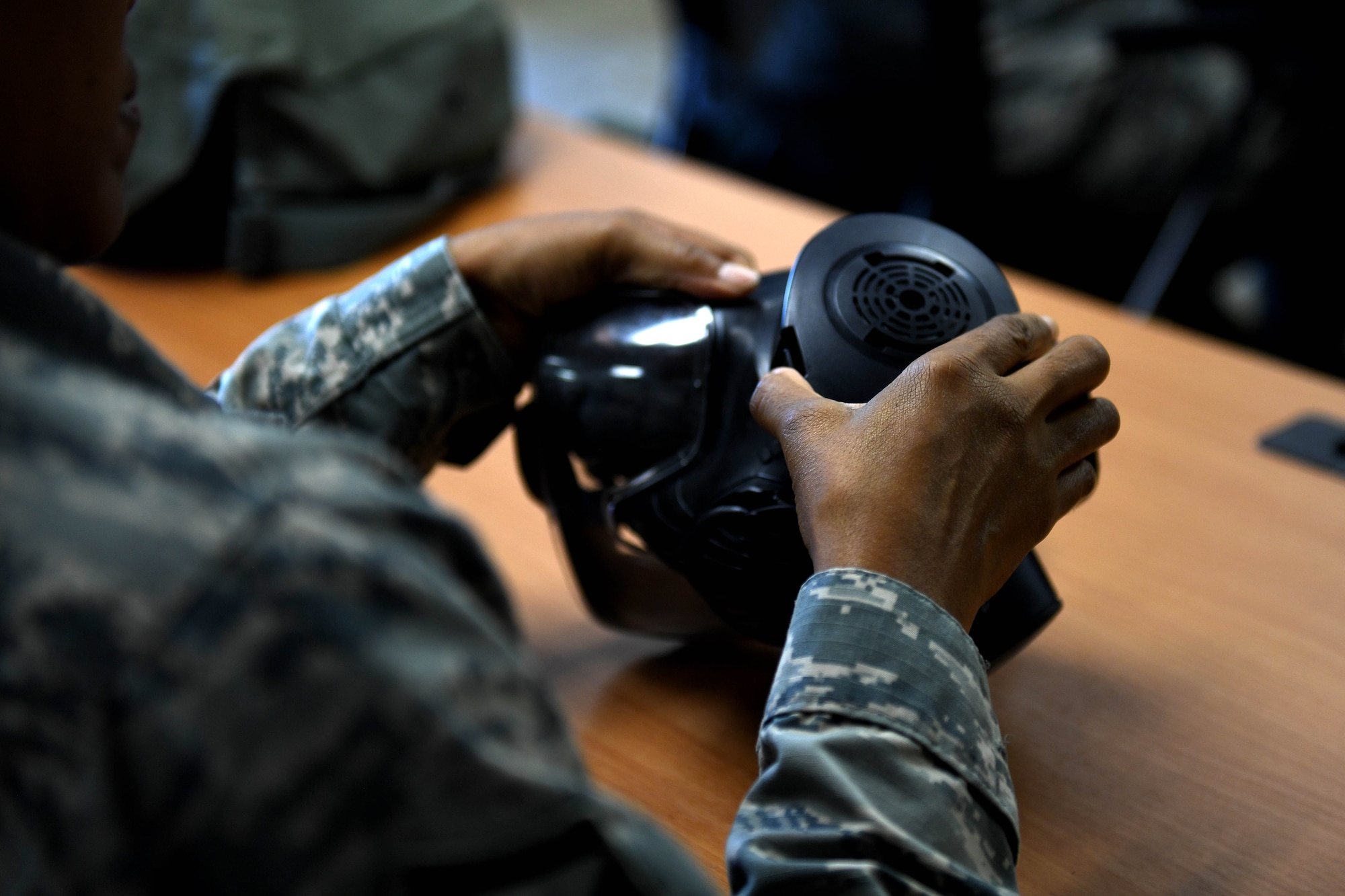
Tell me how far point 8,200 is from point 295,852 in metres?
0.24

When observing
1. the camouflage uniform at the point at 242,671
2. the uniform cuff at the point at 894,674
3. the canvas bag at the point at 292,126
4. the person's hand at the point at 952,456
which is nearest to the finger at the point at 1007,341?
the person's hand at the point at 952,456

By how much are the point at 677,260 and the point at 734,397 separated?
108 mm

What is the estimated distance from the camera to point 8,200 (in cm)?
36

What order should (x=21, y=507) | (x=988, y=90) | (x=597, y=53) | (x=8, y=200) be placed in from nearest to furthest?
(x=21, y=507) → (x=8, y=200) → (x=988, y=90) → (x=597, y=53)

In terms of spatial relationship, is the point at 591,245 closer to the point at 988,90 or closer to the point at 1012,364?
the point at 1012,364

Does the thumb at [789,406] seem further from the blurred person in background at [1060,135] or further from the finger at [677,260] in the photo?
the blurred person in background at [1060,135]

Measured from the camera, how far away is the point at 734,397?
0.55m

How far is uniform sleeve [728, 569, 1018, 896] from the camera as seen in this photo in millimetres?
383

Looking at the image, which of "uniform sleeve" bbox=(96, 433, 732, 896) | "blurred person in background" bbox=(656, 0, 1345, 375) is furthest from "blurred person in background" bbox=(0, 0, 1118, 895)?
"blurred person in background" bbox=(656, 0, 1345, 375)

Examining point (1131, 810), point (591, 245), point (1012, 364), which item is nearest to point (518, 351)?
point (591, 245)

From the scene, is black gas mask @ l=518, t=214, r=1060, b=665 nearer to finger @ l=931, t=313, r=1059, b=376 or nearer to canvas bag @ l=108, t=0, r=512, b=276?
finger @ l=931, t=313, r=1059, b=376

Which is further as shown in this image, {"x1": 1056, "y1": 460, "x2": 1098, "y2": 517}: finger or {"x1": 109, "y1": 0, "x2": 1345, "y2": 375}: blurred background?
{"x1": 109, "y1": 0, "x2": 1345, "y2": 375}: blurred background

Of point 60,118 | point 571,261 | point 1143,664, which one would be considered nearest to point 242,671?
point 60,118

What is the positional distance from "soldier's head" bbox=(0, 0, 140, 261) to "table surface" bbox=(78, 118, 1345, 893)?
11.2 inches
